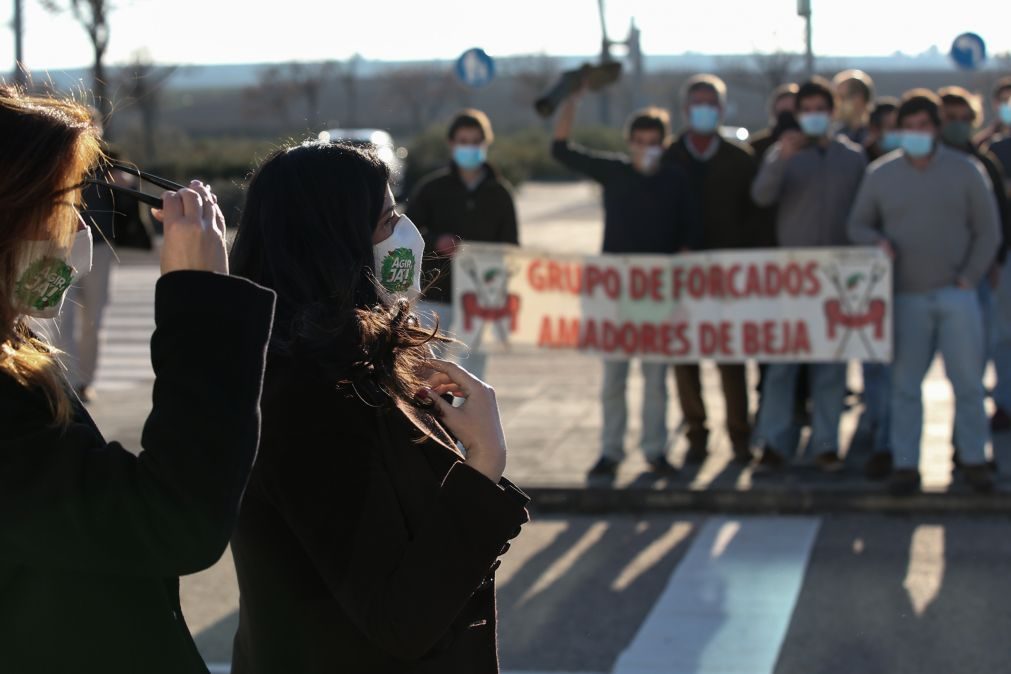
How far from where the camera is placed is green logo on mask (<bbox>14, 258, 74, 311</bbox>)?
196 centimetres

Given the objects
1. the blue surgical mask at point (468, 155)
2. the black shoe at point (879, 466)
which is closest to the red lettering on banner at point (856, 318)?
the black shoe at point (879, 466)

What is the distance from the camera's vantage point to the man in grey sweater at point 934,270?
7.31 metres

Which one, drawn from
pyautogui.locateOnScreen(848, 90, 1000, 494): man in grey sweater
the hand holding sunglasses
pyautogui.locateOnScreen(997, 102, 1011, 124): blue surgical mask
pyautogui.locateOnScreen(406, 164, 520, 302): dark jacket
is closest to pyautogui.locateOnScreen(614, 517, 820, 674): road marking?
pyautogui.locateOnScreen(848, 90, 1000, 494): man in grey sweater

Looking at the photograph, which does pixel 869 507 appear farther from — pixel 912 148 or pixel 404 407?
pixel 404 407

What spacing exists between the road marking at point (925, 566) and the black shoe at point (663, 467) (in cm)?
144

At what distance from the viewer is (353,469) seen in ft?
7.01

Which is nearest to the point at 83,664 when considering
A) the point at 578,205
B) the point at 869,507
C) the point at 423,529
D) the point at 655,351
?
the point at 423,529

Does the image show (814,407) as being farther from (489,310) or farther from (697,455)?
(489,310)

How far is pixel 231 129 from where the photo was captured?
70250 mm

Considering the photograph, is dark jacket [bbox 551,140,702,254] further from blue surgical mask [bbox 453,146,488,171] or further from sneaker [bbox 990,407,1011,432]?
sneaker [bbox 990,407,1011,432]

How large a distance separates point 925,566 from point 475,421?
15.1ft

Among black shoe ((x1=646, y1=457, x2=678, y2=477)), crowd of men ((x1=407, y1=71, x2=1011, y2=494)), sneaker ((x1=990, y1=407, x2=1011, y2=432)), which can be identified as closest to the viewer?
crowd of men ((x1=407, y1=71, x2=1011, y2=494))

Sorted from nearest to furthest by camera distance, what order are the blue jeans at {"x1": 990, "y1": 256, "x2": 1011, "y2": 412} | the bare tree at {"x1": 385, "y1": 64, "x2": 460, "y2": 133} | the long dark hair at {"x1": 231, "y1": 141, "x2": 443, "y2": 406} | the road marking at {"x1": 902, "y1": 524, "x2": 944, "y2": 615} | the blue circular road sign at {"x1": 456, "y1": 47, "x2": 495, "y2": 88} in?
1. the long dark hair at {"x1": 231, "y1": 141, "x2": 443, "y2": 406}
2. the road marking at {"x1": 902, "y1": 524, "x2": 944, "y2": 615}
3. the blue jeans at {"x1": 990, "y1": 256, "x2": 1011, "y2": 412}
4. the blue circular road sign at {"x1": 456, "y1": 47, "x2": 495, "y2": 88}
5. the bare tree at {"x1": 385, "y1": 64, "x2": 460, "y2": 133}

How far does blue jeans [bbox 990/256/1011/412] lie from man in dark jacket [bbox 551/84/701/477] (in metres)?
2.34
